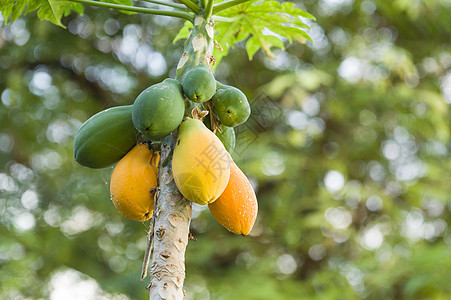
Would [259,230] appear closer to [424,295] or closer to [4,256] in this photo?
[424,295]

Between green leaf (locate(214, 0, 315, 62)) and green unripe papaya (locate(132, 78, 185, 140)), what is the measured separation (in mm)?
456

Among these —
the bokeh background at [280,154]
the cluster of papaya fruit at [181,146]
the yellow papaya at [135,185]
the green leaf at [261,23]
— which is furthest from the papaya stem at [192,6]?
the bokeh background at [280,154]

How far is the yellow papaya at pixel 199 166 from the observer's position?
943 millimetres

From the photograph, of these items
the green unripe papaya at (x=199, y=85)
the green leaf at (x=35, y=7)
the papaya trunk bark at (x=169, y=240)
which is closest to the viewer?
the papaya trunk bark at (x=169, y=240)

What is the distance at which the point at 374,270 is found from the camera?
13.9ft

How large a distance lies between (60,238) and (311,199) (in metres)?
2.67

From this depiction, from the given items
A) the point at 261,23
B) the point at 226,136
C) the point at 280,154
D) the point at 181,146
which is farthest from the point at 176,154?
the point at 280,154

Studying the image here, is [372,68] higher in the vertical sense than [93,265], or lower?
higher

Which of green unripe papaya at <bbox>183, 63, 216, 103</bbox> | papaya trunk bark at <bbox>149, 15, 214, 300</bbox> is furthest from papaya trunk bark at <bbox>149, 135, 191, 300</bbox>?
green unripe papaya at <bbox>183, 63, 216, 103</bbox>

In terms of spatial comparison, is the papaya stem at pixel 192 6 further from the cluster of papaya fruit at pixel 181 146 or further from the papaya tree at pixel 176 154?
the cluster of papaya fruit at pixel 181 146

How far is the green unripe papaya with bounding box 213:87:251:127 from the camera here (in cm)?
109

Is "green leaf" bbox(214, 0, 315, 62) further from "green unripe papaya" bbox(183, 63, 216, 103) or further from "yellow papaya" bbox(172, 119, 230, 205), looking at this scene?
"yellow papaya" bbox(172, 119, 230, 205)

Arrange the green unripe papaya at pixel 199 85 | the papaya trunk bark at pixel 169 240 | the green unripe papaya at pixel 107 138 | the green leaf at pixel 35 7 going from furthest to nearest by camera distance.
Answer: the green leaf at pixel 35 7
the green unripe papaya at pixel 107 138
the green unripe papaya at pixel 199 85
the papaya trunk bark at pixel 169 240

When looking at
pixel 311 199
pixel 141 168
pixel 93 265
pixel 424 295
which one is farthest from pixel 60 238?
pixel 141 168
